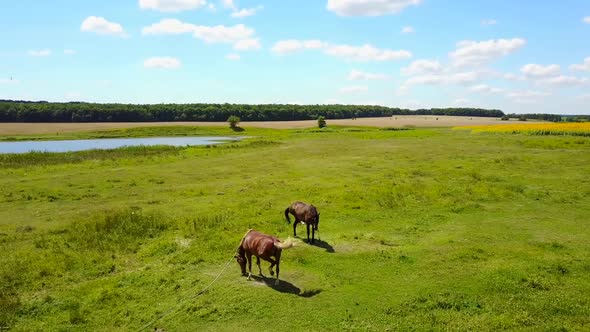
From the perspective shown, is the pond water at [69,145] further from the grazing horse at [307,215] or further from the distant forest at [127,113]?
the distant forest at [127,113]

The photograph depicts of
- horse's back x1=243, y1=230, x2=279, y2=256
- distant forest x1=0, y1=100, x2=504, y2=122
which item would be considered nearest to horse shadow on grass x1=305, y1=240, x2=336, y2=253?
horse's back x1=243, y1=230, x2=279, y2=256

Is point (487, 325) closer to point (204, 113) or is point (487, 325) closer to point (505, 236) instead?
point (505, 236)

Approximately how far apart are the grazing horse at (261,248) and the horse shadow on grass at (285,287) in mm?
235

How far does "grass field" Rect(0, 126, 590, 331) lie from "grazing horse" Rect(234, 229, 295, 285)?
0.77 m

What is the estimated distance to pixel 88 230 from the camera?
20734 mm

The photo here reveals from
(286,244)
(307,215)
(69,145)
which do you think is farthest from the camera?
(69,145)

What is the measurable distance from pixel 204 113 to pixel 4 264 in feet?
485

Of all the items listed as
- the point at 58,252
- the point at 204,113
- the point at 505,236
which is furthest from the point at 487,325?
the point at 204,113

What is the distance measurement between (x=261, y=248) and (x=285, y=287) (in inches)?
63.1

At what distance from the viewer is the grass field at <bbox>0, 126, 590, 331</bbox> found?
12.5 m

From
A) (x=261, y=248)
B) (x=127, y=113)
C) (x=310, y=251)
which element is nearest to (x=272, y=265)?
(x=261, y=248)

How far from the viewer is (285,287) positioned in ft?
46.5

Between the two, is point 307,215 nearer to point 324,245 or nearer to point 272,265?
point 324,245

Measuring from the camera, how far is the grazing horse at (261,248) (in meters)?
14.2
